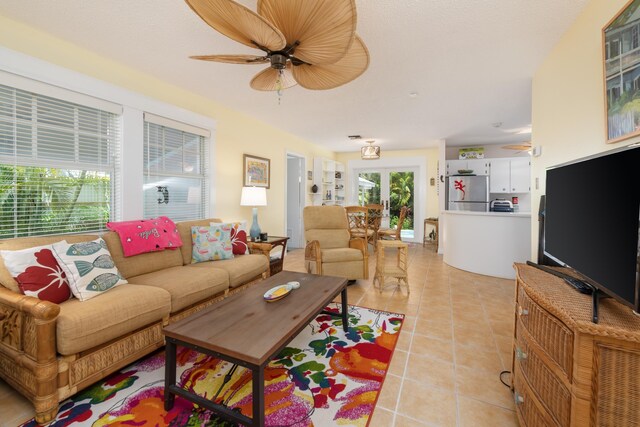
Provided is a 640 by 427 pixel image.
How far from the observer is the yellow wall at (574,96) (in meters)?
1.73

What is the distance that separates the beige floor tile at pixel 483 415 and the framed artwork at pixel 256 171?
3.84 metres

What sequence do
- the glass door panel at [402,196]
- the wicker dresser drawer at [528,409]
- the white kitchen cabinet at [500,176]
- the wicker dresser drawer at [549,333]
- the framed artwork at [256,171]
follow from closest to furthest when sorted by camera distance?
1. the wicker dresser drawer at [549,333]
2. the wicker dresser drawer at [528,409]
3. the framed artwork at [256,171]
4. the white kitchen cabinet at [500,176]
5. the glass door panel at [402,196]

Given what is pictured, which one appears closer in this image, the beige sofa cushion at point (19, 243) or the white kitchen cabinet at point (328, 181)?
the beige sofa cushion at point (19, 243)

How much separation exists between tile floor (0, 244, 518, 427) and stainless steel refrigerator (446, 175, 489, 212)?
9.83ft

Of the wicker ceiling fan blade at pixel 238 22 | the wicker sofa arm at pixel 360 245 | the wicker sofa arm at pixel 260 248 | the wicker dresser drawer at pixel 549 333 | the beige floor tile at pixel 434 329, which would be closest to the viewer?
the wicker dresser drawer at pixel 549 333

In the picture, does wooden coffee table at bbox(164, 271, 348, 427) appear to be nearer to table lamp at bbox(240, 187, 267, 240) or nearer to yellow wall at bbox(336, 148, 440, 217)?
table lamp at bbox(240, 187, 267, 240)

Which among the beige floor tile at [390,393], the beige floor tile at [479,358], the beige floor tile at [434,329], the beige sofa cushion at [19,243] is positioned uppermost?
the beige sofa cushion at [19,243]

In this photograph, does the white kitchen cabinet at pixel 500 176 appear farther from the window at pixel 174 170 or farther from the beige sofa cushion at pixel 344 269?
the window at pixel 174 170

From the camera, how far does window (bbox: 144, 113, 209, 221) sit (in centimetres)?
308

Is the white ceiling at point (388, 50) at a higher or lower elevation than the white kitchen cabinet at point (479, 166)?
higher

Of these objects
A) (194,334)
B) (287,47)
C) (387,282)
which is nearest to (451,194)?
(387,282)

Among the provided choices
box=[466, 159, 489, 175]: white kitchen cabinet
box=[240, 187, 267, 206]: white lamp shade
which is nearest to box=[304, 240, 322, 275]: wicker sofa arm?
box=[240, 187, 267, 206]: white lamp shade

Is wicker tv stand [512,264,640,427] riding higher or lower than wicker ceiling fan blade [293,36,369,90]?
lower

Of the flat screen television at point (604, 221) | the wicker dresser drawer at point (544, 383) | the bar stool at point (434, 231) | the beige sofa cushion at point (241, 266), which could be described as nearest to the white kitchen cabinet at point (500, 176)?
the bar stool at point (434, 231)
